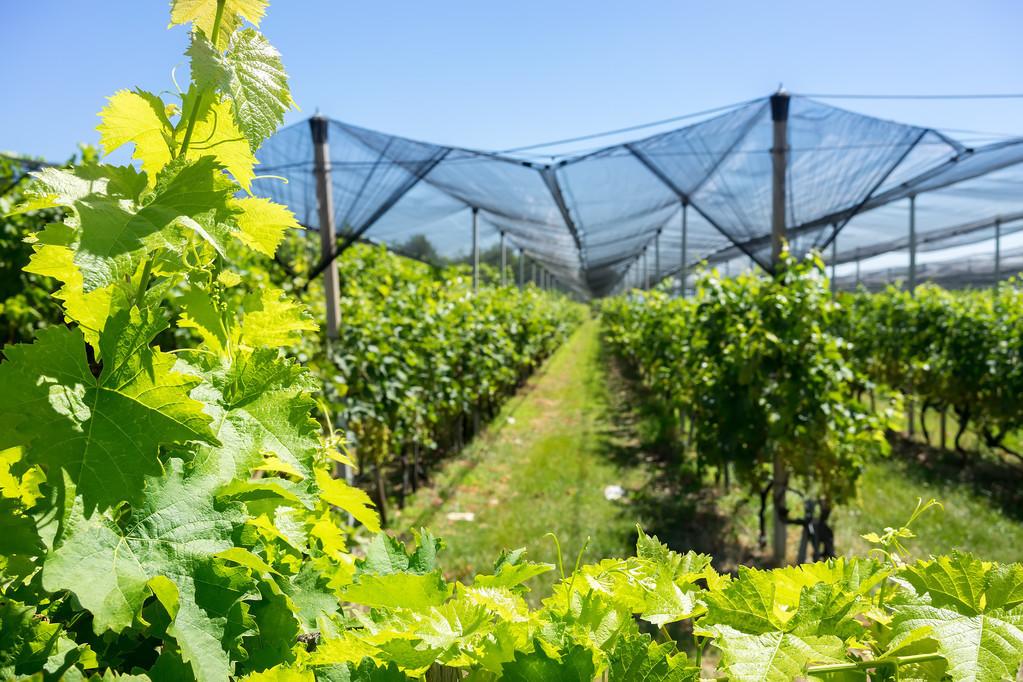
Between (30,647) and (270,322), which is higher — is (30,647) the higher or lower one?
the lower one

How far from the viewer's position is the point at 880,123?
5.84 m

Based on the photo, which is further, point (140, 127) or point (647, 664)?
point (140, 127)

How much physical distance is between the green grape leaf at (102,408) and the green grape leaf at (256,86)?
268 mm

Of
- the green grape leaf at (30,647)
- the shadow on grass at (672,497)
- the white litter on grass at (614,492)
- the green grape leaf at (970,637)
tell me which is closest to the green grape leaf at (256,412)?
the green grape leaf at (30,647)

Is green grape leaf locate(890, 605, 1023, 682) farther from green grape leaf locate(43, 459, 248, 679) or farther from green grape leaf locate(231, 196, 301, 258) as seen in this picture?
green grape leaf locate(231, 196, 301, 258)

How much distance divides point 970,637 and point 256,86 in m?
1.02

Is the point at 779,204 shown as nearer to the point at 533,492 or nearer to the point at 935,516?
the point at 935,516

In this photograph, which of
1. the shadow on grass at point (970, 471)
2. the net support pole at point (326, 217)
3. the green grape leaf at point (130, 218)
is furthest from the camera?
the shadow on grass at point (970, 471)

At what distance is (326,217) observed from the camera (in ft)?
17.8

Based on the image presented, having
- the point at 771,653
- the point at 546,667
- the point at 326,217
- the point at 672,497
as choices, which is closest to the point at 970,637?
the point at 771,653

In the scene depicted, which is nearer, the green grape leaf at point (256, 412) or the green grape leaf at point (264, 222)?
the green grape leaf at point (256, 412)

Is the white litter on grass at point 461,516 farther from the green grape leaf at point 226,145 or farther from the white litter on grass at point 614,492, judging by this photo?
the green grape leaf at point 226,145

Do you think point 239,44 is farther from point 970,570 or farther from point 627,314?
point 627,314

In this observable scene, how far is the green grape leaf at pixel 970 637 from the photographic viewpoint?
69 centimetres
